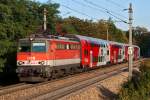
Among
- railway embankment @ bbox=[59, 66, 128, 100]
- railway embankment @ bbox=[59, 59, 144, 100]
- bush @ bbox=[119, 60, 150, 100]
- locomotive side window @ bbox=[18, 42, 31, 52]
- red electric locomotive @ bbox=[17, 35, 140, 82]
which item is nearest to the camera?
bush @ bbox=[119, 60, 150, 100]

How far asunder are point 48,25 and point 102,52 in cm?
759

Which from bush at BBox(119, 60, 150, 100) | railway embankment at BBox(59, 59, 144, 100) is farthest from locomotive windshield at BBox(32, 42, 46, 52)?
bush at BBox(119, 60, 150, 100)

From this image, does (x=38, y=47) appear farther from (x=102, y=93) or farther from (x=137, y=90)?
(x=137, y=90)

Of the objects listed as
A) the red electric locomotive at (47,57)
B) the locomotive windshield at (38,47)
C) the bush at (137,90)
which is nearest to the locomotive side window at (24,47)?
the red electric locomotive at (47,57)

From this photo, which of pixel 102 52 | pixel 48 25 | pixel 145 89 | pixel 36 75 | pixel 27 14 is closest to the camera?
pixel 145 89

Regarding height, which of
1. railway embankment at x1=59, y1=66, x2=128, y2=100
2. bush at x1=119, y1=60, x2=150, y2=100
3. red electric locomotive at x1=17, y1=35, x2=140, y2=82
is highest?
red electric locomotive at x1=17, y1=35, x2=140, y2=82

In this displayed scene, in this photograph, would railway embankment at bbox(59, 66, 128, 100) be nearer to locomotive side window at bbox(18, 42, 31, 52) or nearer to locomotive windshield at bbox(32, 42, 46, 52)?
locomotive windshield at bbox(32, 42, 46, 52)

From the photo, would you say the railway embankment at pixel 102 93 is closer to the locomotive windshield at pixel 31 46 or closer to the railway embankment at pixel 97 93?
the railway embankment at pixel 97 93

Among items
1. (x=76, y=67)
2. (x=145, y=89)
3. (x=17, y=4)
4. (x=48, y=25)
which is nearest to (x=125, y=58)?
(x=48, y=25)

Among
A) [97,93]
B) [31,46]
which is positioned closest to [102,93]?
[97,93]

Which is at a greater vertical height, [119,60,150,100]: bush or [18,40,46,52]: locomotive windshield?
[18,40,46,52]: locomotive windshield

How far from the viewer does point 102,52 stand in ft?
147

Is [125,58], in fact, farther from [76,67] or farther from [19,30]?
[19,30]

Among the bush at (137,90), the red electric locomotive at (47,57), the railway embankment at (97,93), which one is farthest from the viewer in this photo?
the red electric locomotive at (47,57)
